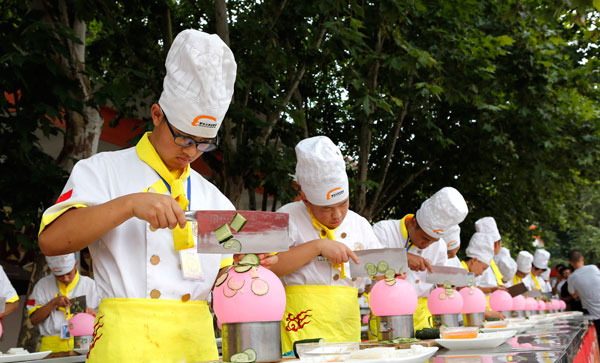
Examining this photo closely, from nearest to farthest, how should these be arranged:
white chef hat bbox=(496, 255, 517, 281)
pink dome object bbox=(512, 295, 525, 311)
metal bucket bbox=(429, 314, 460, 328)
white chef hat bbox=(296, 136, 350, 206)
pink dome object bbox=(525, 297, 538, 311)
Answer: white chef hat bbox=(296, 136, 350, 206) → metal bucket bbox=(429, 314, 460, 328) → pink dome object bbox=(512, 295, 525, 311) → pink dome object bbox=(525, 297, 538, 311) → white chef hat bbox=(496, 255, 517, 281)

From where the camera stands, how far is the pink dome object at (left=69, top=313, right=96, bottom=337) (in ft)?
14.7

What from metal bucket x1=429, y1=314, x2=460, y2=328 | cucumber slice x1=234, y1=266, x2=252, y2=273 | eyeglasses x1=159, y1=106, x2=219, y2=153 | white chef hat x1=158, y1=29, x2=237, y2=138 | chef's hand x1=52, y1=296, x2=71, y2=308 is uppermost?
white chef hat x1=158, y1=29, x2=237, y2=138

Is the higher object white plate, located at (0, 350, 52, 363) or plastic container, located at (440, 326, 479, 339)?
plastic container, located at (440, 326, 479, 339)

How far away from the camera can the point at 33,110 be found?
459 cm

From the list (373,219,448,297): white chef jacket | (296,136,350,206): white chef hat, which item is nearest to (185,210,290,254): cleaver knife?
(296,136,350,206): white chef hat

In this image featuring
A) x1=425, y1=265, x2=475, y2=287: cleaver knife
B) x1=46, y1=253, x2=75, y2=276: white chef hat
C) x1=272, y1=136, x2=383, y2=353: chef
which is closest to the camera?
x1=272, y1=136, x2=383, y2=353: chef

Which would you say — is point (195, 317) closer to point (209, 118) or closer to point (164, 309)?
point (164, 309)

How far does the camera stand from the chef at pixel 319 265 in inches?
108

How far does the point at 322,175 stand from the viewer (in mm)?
2879

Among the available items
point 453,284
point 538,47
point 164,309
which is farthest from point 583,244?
point 164,309

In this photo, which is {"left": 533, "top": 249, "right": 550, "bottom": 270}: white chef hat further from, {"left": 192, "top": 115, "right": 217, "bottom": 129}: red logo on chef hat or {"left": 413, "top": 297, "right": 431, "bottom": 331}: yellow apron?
{"left": 192, "top": 115, "right": 217, "bottom": 129}: red logo on chef hat

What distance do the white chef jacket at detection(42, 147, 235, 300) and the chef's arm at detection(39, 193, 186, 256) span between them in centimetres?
5

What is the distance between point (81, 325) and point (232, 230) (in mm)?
3434

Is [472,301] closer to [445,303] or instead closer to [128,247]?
[445,303]
